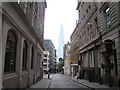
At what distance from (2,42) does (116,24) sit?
11.0 m

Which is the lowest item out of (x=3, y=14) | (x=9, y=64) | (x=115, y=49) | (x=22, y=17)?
(x=9, y=64)

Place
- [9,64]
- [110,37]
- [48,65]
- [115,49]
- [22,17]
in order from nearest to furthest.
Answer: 1. [9,64]
2. [22,17]
3. [115,49]
4. [110,37]
5. [48,65]

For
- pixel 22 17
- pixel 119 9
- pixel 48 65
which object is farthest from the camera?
pixel 48 65

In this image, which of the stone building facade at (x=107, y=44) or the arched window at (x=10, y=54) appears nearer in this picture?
the arched window at (x=10, y=54)

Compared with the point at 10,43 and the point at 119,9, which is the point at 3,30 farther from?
the point at 119,9

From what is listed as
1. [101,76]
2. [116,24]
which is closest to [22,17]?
[116,24]

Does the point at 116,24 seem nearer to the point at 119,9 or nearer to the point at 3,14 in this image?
the point at 119,9

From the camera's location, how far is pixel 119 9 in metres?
13.5

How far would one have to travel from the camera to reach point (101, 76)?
60.8 feet

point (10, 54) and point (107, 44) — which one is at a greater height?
point (107, 44)

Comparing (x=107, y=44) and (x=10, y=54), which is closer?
(x=10, y=54)

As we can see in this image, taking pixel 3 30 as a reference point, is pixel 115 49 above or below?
below

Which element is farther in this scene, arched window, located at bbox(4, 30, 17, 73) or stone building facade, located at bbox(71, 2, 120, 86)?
stone building facade, located at bbox(71, 2, 120, 86)

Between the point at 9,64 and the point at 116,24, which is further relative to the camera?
the point at 116,24
